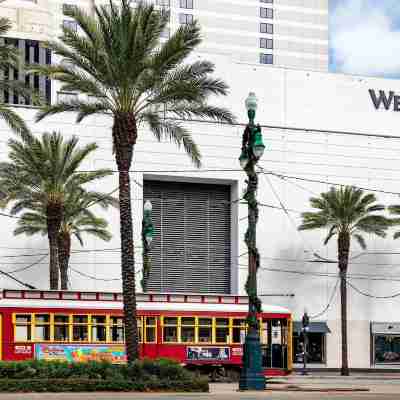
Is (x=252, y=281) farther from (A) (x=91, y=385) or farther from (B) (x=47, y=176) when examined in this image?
(B) (x=47, y=176)

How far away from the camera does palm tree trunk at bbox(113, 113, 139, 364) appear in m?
36.0

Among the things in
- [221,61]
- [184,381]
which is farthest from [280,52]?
[184,381]

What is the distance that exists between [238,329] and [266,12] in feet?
290

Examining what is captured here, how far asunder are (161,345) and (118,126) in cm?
920

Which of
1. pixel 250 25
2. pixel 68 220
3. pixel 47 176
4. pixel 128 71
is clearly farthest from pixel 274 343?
pixel 250 25

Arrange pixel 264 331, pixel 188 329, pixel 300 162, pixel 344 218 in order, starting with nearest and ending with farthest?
pixel 188 329 → pixel 264 331 → pixel 344 218 → pixel 300 162

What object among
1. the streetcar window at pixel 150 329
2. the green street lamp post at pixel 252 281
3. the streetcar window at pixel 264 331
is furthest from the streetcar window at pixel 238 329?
the green street lamp post at pixel 252 281

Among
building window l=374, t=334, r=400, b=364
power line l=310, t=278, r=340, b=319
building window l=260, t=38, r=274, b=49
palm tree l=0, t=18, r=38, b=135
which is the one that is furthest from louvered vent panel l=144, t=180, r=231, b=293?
building window l=260, t=38, r=274, b=49

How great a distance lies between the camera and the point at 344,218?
230 ft

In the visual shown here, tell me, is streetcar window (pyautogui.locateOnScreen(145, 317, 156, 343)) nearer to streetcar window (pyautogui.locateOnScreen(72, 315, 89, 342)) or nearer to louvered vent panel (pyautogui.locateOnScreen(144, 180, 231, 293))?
streetcar window (pyautogui.locateOnScreen(72, 315, 89, 342))

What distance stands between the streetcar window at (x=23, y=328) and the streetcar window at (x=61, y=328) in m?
1.00

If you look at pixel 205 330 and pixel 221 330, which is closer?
pixel 205 330

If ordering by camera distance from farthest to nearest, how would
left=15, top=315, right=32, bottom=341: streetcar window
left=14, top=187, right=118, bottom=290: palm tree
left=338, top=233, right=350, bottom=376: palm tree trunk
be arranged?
left=338, top=233, right=350, bottom=376: palm tree trunk < left=14, top=187, right=118, bottom=290: palm tree < left=15, top=315, right=32, bottom=341: streetcar window

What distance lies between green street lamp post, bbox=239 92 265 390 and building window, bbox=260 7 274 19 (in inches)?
3686
